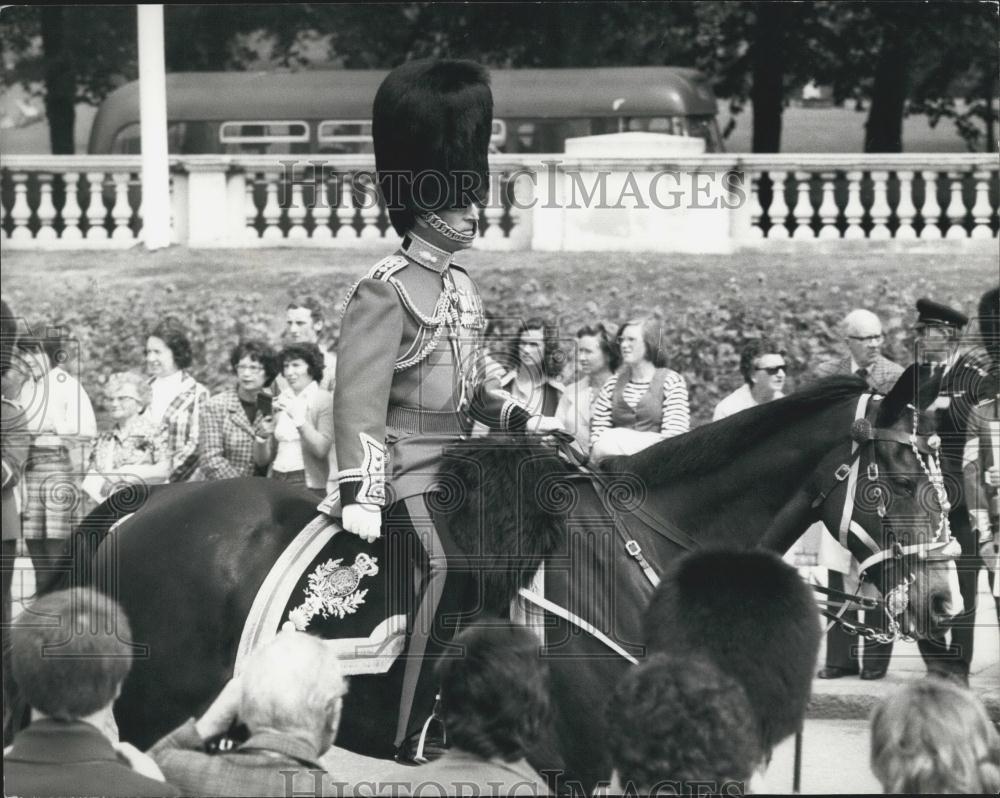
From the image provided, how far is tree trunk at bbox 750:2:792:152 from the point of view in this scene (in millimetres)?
14695

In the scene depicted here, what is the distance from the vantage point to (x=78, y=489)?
25.8 ft

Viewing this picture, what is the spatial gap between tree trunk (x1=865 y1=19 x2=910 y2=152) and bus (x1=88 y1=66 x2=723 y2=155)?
5.23 ft

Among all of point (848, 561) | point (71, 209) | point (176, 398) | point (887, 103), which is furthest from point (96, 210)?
point (848, 561)

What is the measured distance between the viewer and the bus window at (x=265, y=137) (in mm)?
15836

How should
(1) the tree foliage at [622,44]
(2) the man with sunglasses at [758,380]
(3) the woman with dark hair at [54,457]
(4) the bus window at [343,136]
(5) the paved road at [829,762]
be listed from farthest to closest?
(4) the bus window at [343,136]
(1) the tree foliage at [622,44]
(2) the man with sunglasses at [758,380]
(3) the woman with dark hair at [54,457]
(5) the paved road at [829,762]

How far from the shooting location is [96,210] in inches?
525

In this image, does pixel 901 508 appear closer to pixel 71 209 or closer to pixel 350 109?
pixel 71 209

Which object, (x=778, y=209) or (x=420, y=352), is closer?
(x=420, y=352)

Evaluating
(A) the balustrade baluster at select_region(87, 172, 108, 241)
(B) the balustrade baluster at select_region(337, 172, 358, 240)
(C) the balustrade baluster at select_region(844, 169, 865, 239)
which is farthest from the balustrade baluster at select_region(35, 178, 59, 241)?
(C) the balustrade baluster at select_region(844, 169, 865, 239)

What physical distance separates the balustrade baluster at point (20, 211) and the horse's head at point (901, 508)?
1033 cm

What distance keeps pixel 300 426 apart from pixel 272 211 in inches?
233

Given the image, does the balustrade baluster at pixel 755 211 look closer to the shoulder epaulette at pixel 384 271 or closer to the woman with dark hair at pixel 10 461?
the woman with dark hair at pixel 10 461

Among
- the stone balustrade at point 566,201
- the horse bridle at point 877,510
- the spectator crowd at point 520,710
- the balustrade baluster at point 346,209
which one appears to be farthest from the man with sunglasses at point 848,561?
the balustrade baluster at point 346,209

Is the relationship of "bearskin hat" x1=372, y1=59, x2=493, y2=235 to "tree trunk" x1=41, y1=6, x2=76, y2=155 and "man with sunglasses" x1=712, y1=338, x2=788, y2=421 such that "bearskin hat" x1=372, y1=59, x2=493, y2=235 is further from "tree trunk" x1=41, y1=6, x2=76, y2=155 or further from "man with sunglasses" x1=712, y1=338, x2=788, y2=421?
"tree trunk" x1=41, y1=6, x2=76, y2=155
